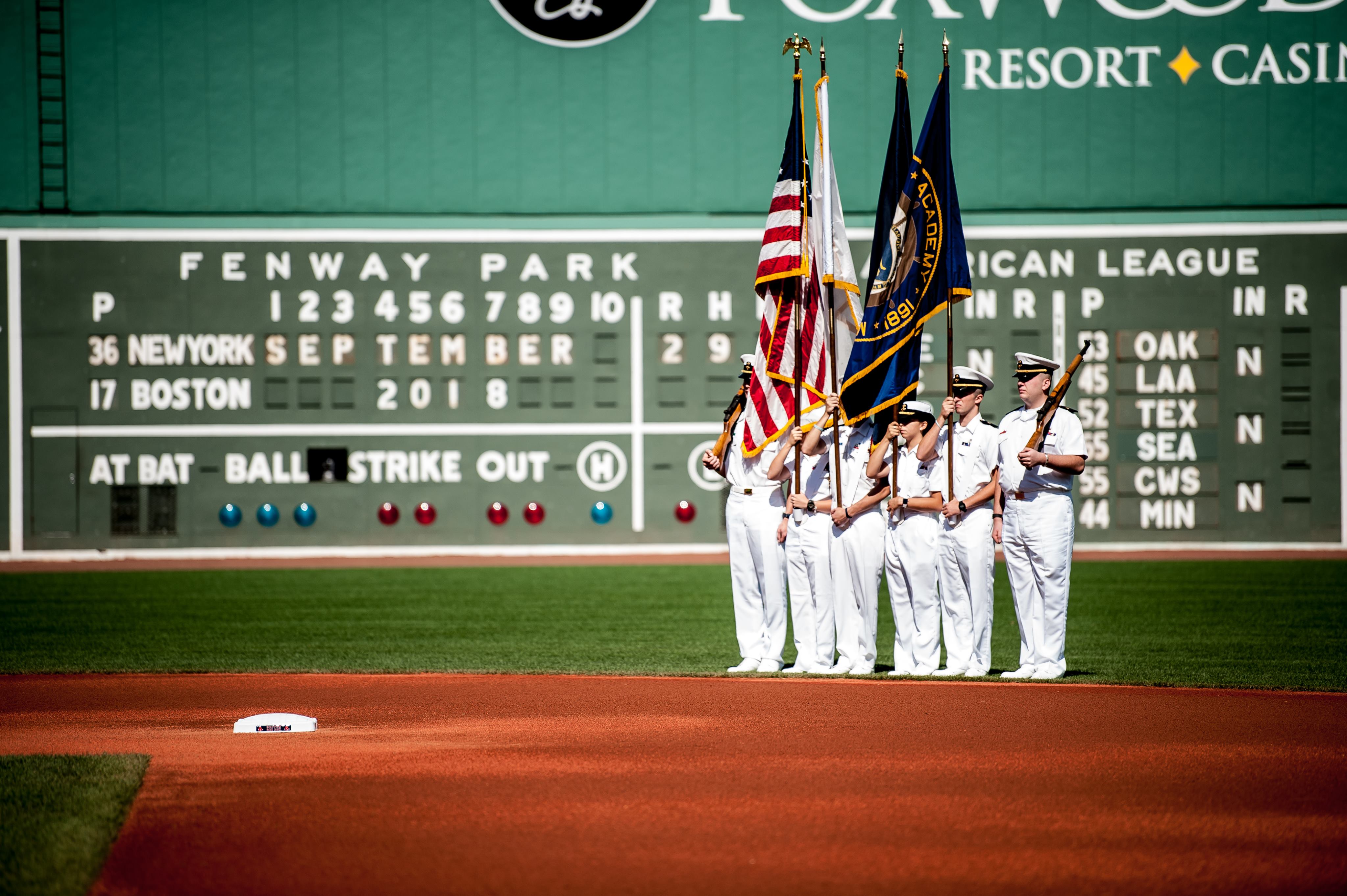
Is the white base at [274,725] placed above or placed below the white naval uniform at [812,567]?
below

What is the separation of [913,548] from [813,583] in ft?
2.32

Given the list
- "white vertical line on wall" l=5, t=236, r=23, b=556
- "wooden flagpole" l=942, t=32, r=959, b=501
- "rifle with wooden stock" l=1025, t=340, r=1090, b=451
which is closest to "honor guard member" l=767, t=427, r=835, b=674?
"wooden flagpole" l=942, t=32, r=959, b=501

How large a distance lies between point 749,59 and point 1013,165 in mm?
3991

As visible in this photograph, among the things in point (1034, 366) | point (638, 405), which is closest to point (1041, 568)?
point (1034, 366)

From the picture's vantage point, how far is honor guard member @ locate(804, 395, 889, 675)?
981cm

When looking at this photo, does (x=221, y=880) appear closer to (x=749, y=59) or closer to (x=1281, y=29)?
(x=749, y=59)

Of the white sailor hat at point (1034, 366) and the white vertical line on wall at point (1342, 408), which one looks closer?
the white sailor hat at point (1034, 366)

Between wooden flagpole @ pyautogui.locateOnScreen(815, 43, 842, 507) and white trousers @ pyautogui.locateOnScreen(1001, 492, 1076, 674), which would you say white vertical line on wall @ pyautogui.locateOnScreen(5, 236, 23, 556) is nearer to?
wooden flagpole @ pyautogui.locateOnScreen(815, 43, 842, 507)

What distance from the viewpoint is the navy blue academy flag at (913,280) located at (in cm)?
1019

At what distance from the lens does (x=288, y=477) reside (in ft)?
64.6

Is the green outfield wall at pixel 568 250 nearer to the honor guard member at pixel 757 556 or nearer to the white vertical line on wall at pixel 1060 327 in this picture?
the white vertical line on wall at pixel 1060 327

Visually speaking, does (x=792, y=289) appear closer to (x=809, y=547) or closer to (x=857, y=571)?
(x=809, y=547)

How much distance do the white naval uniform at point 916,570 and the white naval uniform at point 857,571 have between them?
0.12 metres

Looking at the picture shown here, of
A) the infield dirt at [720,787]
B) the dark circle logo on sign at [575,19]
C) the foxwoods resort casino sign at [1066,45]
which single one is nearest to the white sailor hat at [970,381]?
the infield dirt at [720,787]
